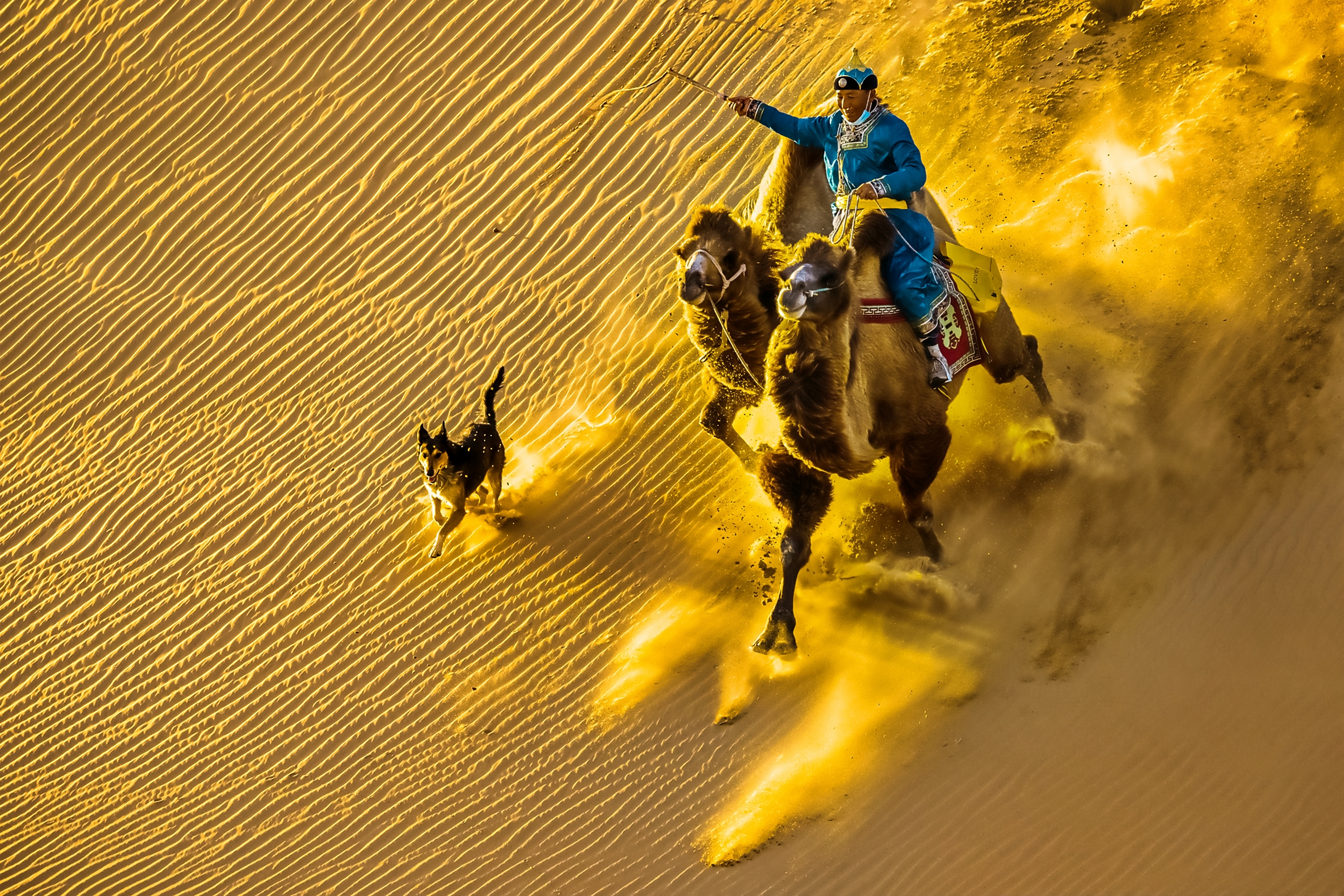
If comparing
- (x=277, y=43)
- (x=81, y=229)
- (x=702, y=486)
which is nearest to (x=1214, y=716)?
(x=702, y=486)

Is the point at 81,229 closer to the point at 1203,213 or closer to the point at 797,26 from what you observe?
the point at 797,26

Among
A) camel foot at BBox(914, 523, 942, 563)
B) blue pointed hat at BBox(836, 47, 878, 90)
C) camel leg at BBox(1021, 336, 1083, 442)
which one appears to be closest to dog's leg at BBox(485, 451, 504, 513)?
camel foot at BBox(914, 523, 942, 563)

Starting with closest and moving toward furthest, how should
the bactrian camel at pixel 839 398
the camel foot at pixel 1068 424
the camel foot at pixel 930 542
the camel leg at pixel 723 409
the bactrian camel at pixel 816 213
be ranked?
the bactrian camel at pixel 839 398 → the bactrian camel at pixel 816 213 → the camel foot at pixel 930 542 → the camel leg at pixel 723 409 → the camel foot at pixel 1068 424

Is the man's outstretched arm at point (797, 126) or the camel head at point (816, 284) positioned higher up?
the man's outstretched arm at point (797, 126)

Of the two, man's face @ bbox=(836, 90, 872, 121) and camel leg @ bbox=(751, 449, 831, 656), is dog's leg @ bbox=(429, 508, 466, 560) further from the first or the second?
man's face @ bbox=(836, 90, 872, 121)

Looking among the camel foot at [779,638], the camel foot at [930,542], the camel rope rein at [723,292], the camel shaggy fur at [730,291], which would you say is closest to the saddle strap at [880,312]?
the camel shaggy fur at [730,291]

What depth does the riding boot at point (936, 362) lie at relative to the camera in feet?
17.3

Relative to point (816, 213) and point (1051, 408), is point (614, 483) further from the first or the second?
point (1051, 408)

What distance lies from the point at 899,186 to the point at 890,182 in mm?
70

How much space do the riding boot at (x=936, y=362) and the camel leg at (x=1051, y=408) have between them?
4.69ft

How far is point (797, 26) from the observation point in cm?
936

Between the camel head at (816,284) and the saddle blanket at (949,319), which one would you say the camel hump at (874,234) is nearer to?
the saddle blanket at (949,319)

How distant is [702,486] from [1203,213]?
14.7 feet

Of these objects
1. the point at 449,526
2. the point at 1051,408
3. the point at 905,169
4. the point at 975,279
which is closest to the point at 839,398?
the point at 905,169
